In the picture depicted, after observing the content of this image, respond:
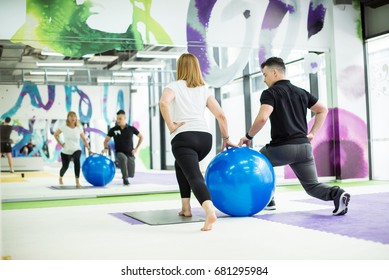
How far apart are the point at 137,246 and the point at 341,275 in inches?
57.0

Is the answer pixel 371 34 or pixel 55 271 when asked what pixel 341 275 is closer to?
pixel 55 271

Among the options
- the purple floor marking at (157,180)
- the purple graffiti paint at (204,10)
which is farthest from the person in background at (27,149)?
the purple graffiti paint at (204,10)

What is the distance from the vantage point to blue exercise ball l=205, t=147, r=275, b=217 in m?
4.29

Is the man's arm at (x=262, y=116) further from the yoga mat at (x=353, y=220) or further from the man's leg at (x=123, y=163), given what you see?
the man's leg at (x=123, y=163)

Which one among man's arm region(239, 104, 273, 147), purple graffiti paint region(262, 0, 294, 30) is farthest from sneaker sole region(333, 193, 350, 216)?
purple graffiti paint region(262, 0, 294, 30)

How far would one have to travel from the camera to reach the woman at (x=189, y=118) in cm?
392

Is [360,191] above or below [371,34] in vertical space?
below

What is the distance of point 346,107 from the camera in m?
8.94

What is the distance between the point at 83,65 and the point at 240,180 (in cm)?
712

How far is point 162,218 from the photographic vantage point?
4633 millimetres

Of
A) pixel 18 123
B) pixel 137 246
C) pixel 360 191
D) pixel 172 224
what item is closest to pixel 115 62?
pixel 18 123

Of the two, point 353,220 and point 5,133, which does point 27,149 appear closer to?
point 5,133

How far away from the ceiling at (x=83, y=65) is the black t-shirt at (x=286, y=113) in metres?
3.95

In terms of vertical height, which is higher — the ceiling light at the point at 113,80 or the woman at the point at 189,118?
the ceiling light at the point at 113,80
